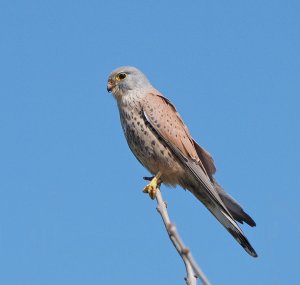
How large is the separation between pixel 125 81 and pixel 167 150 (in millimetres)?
772

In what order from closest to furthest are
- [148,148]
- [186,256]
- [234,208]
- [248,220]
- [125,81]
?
[186,256] < [248,220] < [234,208] < [148,148] < [125,81]

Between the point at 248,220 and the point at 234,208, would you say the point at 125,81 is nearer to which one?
the point at 234,208

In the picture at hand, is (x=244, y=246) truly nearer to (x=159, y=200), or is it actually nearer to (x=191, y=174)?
(x=191, y=174)

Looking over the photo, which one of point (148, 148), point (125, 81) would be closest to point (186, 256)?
point (148, 148)

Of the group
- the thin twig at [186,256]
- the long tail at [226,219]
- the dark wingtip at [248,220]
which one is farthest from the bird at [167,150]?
the thin twig at [186,256]

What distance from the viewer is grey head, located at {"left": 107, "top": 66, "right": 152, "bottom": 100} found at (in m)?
5.11

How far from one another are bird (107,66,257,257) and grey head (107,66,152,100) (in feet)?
0.17

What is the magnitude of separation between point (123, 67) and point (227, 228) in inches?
69.2

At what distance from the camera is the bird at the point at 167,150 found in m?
4.62

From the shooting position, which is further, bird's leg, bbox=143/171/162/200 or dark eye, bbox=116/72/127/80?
dark eye, bbox=116/72/127/80

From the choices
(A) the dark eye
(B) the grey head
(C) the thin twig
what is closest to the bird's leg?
(B) the grey head

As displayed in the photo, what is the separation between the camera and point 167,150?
4.77 metres

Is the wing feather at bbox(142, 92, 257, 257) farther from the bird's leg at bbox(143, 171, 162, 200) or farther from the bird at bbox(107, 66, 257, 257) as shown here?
the bird's leg at bbox(143, 171, 162, 200)

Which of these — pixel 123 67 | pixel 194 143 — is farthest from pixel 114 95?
pixel 194 143
